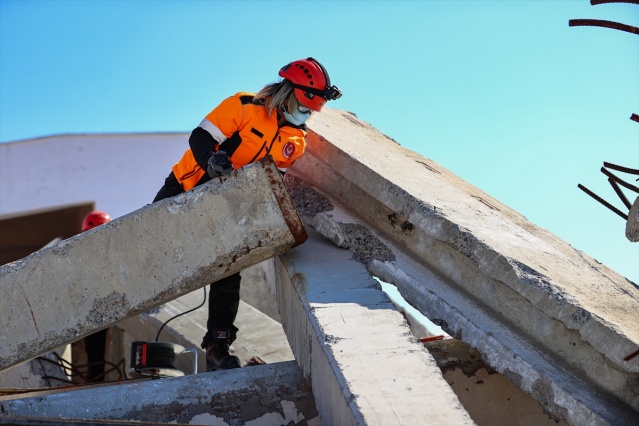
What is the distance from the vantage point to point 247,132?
4910 millimetres

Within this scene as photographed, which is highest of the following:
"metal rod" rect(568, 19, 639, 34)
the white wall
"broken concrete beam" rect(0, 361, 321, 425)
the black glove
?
the white wall

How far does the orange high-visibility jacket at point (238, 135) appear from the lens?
4.83 meters

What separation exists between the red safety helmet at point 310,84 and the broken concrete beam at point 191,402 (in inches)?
65.4

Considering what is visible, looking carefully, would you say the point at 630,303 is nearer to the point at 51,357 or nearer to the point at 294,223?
the point at 294,223

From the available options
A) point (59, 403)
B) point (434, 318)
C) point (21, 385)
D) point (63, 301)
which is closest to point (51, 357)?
point (21, 385)

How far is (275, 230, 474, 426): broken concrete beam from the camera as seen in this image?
3158mm

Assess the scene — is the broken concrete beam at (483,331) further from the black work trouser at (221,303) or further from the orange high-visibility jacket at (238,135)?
the black work trouser at (221,303)

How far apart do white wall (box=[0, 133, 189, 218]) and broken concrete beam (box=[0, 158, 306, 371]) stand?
9.35 m

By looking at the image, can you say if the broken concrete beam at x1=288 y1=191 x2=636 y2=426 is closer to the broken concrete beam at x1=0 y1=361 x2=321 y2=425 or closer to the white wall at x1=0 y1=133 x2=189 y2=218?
the broken concrete beam at x1=0 y1=361 x2=321 y2=425

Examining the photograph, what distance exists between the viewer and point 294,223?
4.40 metres

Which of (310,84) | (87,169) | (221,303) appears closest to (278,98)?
(310,84)

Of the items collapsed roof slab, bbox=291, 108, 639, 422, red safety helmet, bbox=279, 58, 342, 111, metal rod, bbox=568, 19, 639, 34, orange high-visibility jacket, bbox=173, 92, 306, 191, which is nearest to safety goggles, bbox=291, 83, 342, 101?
red safety helmet, bbox=279, 58, 342, 111

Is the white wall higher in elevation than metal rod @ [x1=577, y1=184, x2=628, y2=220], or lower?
higher

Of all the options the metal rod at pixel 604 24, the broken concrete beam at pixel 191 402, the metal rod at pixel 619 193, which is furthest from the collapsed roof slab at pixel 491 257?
the metal rod at pixel 604 24
